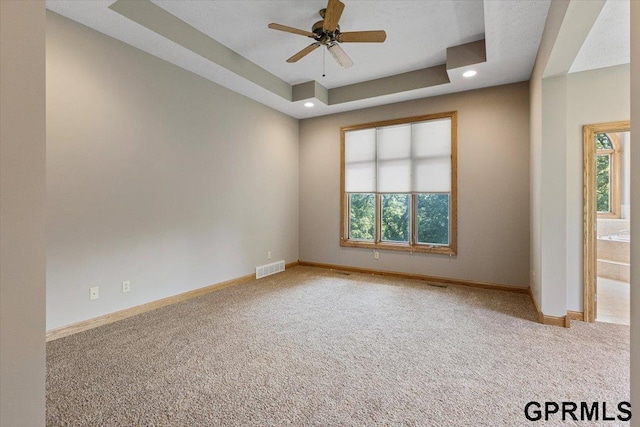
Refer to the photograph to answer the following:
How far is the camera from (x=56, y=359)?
7.47ft

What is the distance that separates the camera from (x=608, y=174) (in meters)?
5.27

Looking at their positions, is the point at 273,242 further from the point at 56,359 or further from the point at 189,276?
the point at 56,359

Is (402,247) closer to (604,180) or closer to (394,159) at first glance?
(394,159)

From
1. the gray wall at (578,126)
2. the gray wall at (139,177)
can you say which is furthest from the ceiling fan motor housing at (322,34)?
the gray wall at (578,126)

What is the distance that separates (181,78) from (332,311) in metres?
3.26

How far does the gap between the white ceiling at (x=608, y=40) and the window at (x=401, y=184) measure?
1686 millimetres

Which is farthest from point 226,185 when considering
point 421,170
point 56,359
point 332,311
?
point 421,170

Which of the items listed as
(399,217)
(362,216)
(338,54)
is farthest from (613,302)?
(338,54)

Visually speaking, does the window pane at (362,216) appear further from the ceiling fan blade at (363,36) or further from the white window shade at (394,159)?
the ceiling fan blade at (363,36)

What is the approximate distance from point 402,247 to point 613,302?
256cm

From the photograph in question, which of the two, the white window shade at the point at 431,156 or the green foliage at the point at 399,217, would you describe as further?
the green foliage at the point at 399,217

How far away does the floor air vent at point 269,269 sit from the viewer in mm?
4840

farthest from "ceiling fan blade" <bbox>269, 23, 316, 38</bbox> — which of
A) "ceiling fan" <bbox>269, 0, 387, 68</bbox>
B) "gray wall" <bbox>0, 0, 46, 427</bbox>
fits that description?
"gray wall" <bbox>0, 0, 46, 427</bbox>

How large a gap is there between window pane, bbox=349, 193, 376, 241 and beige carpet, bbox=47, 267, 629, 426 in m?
1.89
